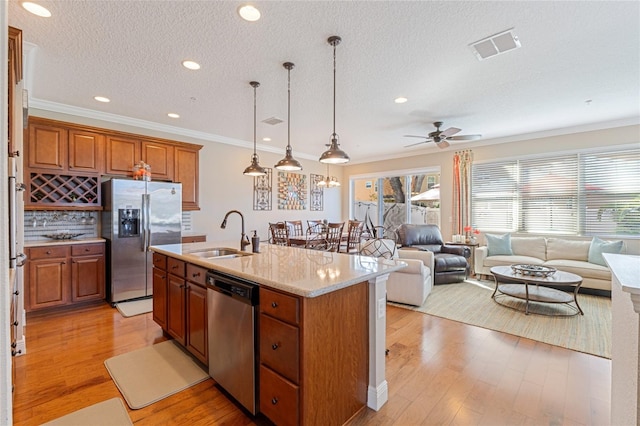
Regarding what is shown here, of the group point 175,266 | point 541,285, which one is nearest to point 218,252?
point 175,266

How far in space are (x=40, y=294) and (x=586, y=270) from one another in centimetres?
749

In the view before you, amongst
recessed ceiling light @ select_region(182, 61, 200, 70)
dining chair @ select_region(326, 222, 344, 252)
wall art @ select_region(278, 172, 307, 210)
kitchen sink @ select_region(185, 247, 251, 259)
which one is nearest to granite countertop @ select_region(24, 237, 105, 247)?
kitchen sink @ select_region(185, 247, 251, 259)

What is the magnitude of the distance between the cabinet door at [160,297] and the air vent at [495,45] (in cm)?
361

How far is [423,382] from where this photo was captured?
88.9 inches

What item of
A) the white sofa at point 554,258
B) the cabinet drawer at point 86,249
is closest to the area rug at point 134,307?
the cabinet drawer at point 86,249

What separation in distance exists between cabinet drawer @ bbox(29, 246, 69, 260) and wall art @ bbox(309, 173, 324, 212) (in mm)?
5037

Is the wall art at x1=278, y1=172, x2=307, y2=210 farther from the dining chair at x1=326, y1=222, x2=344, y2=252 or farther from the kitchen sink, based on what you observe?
the kitchen sink

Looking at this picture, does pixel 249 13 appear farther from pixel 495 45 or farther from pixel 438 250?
pixel 438 250

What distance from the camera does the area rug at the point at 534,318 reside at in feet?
9.70

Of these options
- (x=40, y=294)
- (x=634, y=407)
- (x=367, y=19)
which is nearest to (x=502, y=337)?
(x=634, y=407)

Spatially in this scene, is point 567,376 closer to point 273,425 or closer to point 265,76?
point 273,425

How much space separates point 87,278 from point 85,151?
1748mm

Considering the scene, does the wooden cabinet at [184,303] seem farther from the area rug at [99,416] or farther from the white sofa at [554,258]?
the white sofa at [554,258]

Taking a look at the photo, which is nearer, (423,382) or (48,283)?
(423,382)
